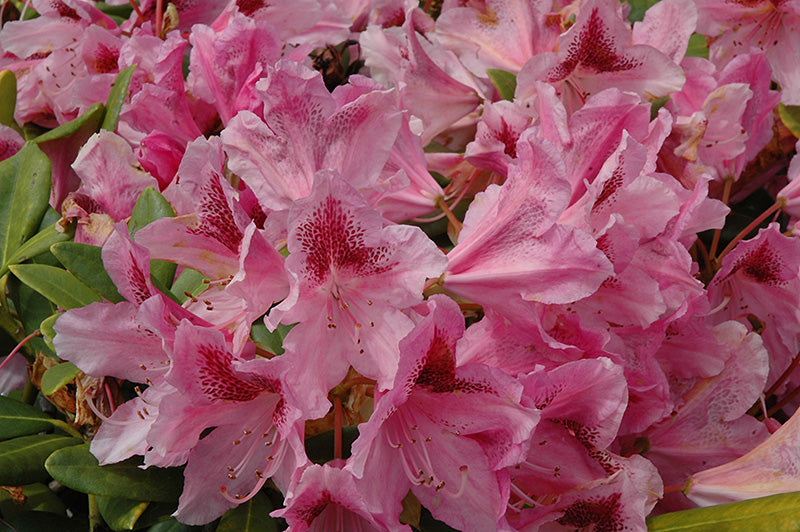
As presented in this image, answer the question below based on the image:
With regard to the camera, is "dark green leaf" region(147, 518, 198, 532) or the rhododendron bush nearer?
the rhododendron bush

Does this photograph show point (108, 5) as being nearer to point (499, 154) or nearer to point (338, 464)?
point (499, 154)

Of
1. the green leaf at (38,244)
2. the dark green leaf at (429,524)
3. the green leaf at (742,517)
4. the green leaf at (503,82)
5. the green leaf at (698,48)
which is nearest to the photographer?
the green leaf at (742,517)

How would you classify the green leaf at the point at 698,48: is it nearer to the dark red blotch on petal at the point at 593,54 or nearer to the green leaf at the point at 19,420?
the dark red blotch on petal at the point at 593,54

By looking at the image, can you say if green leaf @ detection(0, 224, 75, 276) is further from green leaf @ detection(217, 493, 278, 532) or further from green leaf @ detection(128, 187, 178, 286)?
green leaf @ detection(217, 493, 278, 532)

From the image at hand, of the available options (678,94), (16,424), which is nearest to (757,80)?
(678,94)

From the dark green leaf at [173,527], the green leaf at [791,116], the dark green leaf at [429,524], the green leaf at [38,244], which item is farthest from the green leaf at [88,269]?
the green leaf at [791,116]

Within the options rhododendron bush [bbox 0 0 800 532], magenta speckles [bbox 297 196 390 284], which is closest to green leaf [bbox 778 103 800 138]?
rhododendron bush [bbox 0 0 800 532]
